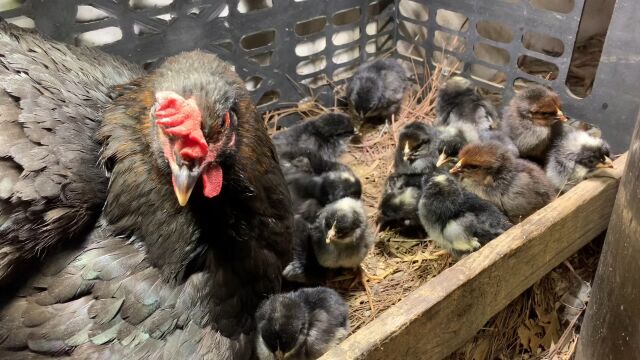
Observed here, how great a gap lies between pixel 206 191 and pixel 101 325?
0.43 meters

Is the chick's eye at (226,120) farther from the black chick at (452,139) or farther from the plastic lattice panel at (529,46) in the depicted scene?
the plastic lattice panel at (529,46)

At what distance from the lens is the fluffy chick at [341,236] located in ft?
5.86

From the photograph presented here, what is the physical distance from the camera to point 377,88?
2590mm

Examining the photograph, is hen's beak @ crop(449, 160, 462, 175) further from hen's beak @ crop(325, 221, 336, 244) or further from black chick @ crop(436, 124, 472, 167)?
hen's beak @ crop(325, 221, 336, 244)

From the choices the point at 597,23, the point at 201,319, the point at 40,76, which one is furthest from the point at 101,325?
the point at 597,23

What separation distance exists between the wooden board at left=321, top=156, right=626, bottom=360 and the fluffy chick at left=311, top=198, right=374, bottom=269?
0.41 metres

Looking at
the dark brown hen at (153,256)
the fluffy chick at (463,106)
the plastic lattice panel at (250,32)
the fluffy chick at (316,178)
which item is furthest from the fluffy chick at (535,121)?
the dark brown hen at (153,256)

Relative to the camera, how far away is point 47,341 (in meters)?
1.26

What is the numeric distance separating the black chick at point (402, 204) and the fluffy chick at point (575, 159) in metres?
0.52

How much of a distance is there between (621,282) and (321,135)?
4.40ft

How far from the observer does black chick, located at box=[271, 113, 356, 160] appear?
2.37 m

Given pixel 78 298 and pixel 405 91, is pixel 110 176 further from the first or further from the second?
→ pixel 405 91

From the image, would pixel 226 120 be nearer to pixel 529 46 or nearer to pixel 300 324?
pixel 300 324

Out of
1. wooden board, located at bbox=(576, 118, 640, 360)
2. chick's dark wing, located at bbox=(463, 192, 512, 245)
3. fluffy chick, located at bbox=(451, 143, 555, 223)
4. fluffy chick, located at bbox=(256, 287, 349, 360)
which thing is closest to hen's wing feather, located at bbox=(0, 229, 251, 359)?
fluffy chick, located at bbox=(256, 287, 349, 360)
